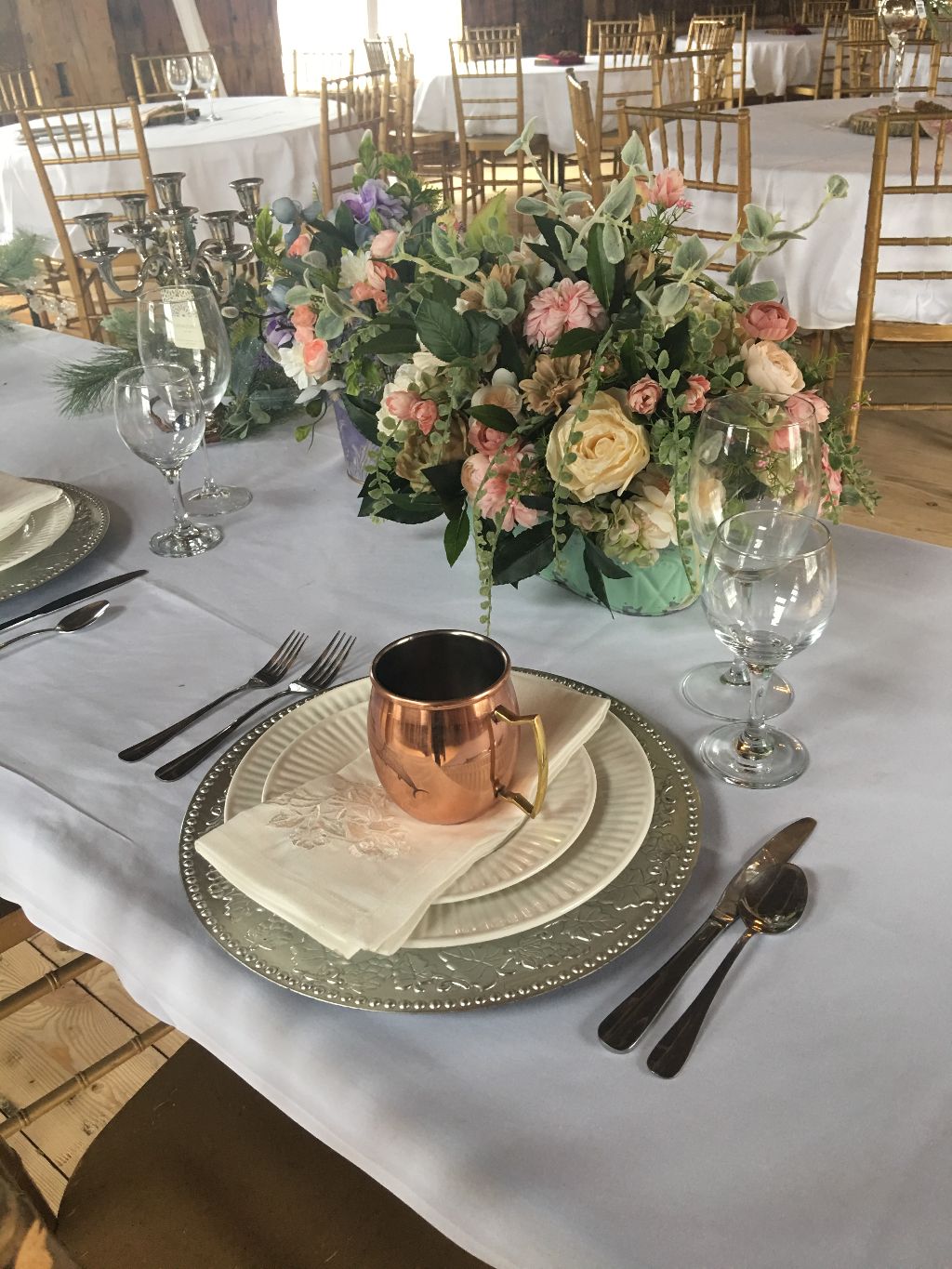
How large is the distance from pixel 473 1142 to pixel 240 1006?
143mm

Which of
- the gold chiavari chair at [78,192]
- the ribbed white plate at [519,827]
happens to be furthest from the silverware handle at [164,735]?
the gold chiavari chair at [78,192]

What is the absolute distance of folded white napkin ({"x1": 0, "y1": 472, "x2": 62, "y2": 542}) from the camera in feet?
3.14

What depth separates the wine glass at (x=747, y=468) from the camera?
694 mm

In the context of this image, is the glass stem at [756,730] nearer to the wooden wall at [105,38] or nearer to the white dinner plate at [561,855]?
the white dinner plate at [561,855]

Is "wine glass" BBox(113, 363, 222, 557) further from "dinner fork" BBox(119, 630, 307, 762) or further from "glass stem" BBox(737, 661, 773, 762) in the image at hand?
"glass stem" BBox(737, 661, 773, 762)

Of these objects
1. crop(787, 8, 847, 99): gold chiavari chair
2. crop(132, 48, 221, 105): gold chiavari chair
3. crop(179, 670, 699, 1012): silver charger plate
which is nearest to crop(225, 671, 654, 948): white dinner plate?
crop(179, 670, 699, 1012): silver charger plate

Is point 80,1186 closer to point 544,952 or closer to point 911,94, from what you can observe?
point 544,952

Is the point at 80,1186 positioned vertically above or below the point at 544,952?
below

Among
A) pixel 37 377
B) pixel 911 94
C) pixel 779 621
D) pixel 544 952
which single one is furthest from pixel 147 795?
pixel 911 94

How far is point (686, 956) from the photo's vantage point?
0.53 metres

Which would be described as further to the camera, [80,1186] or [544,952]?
[80,1186]

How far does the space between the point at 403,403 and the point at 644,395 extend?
0.18m

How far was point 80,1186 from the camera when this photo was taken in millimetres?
761

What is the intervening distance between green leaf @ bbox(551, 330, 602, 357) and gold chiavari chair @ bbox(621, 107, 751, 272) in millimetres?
1614
